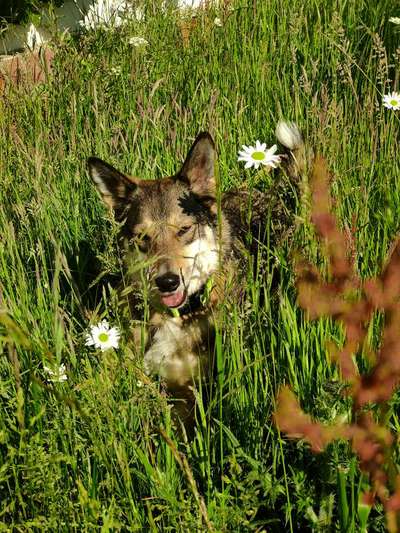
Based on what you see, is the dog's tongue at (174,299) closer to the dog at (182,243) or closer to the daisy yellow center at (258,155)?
the dog at (182,243)

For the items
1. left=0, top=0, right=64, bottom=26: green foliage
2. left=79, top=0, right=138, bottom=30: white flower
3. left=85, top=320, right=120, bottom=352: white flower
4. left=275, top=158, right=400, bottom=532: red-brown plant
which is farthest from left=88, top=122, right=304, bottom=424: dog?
left=0, top=0, right=64, bottom=26: green foliage

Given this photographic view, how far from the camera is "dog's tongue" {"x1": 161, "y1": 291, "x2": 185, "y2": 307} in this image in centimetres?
292

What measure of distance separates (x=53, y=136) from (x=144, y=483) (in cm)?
244

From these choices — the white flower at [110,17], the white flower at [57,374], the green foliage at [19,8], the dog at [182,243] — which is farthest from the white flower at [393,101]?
the green foliage at [19,8]

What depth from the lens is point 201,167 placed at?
3113mm

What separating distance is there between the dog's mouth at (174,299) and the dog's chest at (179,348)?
84 mm

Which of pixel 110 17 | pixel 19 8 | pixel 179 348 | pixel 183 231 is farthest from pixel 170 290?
pixel 19 8

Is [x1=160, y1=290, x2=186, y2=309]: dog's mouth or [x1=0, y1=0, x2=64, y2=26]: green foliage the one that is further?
[x1=0, y1=0, x2=64, y2=26]: green foliage

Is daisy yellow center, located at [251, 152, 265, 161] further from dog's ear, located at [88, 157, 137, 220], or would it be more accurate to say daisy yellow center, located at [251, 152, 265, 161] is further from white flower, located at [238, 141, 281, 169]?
dog's ear, located at [88, 157, 137, 220]

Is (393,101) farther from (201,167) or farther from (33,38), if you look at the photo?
(33,38)

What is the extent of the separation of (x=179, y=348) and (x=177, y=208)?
2.37ft

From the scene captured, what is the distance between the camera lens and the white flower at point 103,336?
6.47 feet

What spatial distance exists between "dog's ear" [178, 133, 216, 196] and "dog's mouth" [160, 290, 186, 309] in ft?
1.90

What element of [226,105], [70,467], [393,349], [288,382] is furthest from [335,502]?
[226,105]
